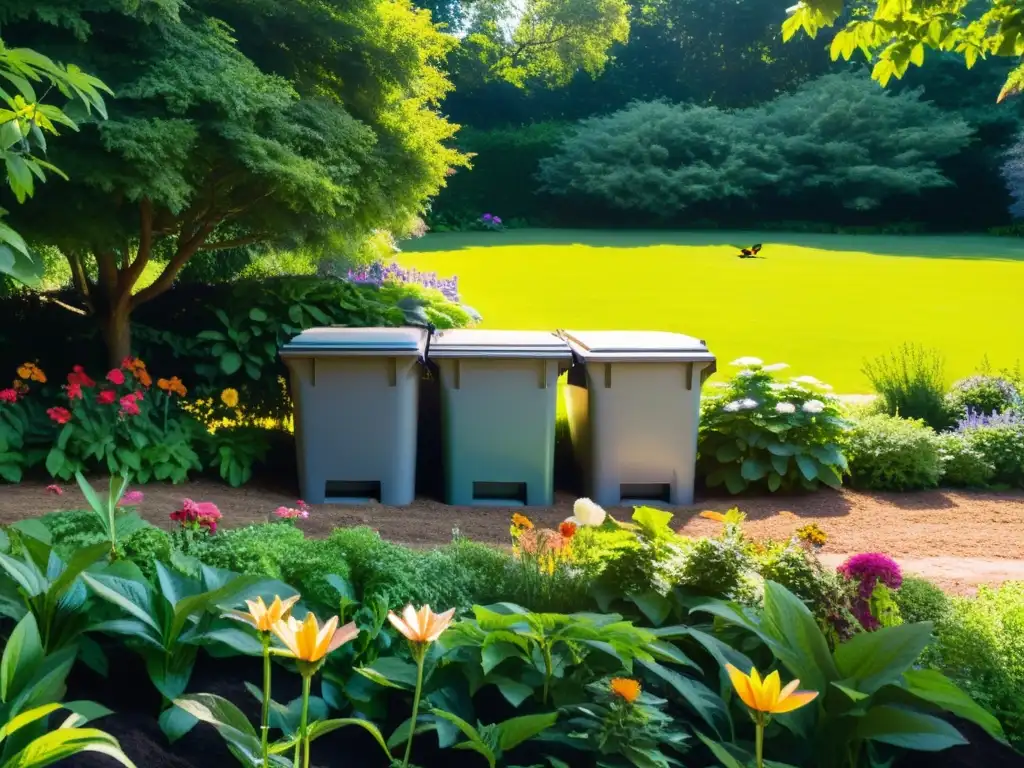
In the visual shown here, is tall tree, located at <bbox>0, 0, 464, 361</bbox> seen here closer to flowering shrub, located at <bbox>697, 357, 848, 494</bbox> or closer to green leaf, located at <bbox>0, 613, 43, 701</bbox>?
flowering shrub, located at <bbox>697, 357, 848, 494</bbox>

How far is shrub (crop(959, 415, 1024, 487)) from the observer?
6.75 meters

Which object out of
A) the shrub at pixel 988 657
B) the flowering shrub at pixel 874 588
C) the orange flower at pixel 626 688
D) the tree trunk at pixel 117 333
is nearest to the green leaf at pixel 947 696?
the shrub at pixel 988 657

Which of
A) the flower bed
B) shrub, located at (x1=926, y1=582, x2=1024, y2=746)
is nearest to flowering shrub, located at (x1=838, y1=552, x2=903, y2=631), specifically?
the flower bed

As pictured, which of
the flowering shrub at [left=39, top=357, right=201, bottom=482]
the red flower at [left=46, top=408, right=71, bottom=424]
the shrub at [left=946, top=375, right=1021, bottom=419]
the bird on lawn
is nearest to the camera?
the red flower at [left=46, top=408, right=71, bottom=424]

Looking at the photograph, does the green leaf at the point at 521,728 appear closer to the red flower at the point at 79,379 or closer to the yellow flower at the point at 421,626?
the yellow flower at the point at 421,626

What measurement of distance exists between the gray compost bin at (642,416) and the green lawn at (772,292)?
3778 millimetres

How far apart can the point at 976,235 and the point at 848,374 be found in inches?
793

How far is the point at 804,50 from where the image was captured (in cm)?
3541

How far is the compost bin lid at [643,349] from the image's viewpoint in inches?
236

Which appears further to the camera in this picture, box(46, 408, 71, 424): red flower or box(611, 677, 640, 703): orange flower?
box(46, 408, 71, 424): red flower

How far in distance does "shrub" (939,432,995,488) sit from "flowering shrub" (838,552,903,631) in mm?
4198

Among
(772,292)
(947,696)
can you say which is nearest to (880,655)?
(947,696)

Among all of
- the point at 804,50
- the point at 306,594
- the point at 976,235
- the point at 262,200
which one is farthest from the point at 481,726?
the point at 804,50

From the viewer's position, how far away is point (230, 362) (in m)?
6.65
